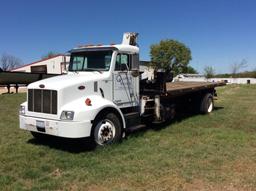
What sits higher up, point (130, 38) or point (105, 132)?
point (130, 38)

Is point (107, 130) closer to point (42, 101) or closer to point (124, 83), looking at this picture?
point (124, 83)

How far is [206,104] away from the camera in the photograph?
1378cm

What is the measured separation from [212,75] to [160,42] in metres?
24.7

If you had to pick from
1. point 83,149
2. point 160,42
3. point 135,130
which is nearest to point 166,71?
point 135,130

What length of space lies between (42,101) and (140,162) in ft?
8.64

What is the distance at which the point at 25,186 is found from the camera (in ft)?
18.0

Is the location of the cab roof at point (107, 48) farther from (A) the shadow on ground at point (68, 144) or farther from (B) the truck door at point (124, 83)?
(A) the shadow on ground at point (68, 144)

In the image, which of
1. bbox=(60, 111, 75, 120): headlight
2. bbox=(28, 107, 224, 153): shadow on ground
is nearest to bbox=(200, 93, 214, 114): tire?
bbox=(28, 107, 224, 153): shadow on ground

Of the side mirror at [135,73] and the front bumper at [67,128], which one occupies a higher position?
the side mirror at [135,73]

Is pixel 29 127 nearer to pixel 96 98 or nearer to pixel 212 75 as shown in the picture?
pixel 96 98

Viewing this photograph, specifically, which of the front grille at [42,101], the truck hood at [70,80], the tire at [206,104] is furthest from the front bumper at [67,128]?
the tire at [206,104]

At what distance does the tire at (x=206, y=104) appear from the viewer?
13.6 meters

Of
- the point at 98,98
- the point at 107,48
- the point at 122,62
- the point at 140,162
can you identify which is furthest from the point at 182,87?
the point at 140,162

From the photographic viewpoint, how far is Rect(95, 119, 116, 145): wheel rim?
763cm
